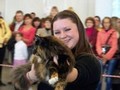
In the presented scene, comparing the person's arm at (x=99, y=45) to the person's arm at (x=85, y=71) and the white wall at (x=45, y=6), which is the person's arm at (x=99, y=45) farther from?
the person's arm at (x=85, y=71)

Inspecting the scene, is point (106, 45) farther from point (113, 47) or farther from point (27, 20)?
point (27, 20)

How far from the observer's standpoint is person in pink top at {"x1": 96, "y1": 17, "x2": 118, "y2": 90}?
226 inches

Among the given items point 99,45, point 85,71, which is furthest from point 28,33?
point 85,71

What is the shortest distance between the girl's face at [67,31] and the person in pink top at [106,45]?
423cm

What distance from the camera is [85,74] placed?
55.2 inches

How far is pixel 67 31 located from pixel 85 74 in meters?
0.24

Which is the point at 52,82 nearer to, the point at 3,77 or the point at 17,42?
the point at 17,42

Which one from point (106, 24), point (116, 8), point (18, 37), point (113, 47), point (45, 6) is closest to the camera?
point (113, 47)

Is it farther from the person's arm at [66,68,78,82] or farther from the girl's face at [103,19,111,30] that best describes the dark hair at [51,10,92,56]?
the girl's face at [103,19,111,30]

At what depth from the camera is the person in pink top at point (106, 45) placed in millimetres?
5750

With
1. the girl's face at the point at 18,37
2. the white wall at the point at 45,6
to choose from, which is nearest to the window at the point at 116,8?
the white wall at the point at 45,6

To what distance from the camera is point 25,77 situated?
139 cm

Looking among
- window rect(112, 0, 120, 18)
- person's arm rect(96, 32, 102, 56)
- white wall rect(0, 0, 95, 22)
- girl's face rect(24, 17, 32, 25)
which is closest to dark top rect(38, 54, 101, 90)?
person's arm rect(96, 32, 102, 56)

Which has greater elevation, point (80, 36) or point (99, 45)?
point (80, 36)
